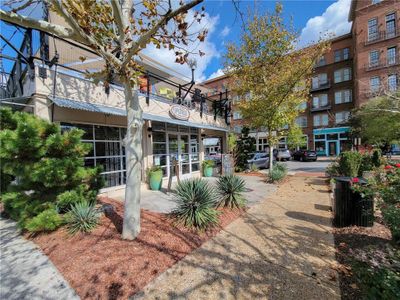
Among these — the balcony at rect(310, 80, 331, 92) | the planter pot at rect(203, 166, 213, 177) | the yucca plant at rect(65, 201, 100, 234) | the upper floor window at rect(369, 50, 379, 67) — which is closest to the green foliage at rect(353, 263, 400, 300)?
the yucca plant at rect(65, 201, 100, 234)

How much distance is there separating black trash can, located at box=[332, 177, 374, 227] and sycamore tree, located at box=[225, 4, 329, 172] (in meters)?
7.56

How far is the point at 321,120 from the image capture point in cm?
3534

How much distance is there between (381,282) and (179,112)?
969cm

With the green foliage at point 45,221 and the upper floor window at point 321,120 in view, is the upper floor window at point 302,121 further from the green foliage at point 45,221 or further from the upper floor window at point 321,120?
the green foliage at point 45,221

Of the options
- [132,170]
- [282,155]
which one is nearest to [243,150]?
[282,155]

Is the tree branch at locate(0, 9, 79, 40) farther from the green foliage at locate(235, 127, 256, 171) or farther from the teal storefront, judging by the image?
the teal storefront

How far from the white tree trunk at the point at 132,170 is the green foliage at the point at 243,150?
1257cm

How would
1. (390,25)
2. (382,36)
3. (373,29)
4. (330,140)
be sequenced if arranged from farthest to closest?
1. (330,140)
2. (373,29)
3. (382,36)
4. (390,25)

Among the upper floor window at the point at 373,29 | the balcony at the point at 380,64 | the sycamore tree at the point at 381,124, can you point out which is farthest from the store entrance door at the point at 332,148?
the sycamore tree at the point at 381,124

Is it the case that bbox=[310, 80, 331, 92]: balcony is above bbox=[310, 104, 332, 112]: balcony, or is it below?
above

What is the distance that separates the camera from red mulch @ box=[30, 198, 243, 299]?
2.86m

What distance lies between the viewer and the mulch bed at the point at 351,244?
9.02ft

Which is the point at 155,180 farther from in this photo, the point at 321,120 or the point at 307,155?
the point at 321,120

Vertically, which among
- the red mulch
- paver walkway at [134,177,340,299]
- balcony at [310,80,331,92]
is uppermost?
balcony at [310,80,331,92]
